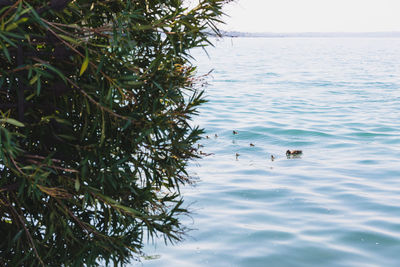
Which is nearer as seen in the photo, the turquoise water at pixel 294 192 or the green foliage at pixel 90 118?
the green foliage at pixel 90 118

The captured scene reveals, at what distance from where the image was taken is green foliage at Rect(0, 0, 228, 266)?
129 inches

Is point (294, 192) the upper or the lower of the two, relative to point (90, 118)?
lower

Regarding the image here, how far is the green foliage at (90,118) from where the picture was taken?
329 cm

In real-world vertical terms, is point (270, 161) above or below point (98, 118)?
below

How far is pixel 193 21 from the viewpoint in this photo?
12.1 feet

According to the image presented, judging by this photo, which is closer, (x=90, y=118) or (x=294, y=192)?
(x=90, y=118)

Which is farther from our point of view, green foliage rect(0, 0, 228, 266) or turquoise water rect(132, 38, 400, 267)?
turquoise water rect(132, 38, 400, 267)

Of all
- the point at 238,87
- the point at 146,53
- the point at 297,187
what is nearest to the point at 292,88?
the point at 238,87

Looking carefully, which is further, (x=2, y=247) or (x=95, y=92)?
(x=2, y=247)

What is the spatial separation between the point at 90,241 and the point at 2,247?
696 millimetres

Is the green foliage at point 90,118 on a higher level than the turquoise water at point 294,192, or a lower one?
higher

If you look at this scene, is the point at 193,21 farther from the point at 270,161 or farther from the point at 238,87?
the point at 238,87

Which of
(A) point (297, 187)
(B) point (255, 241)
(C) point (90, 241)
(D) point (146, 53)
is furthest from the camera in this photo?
(A) point (297, 187)

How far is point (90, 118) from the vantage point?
3.60 m
